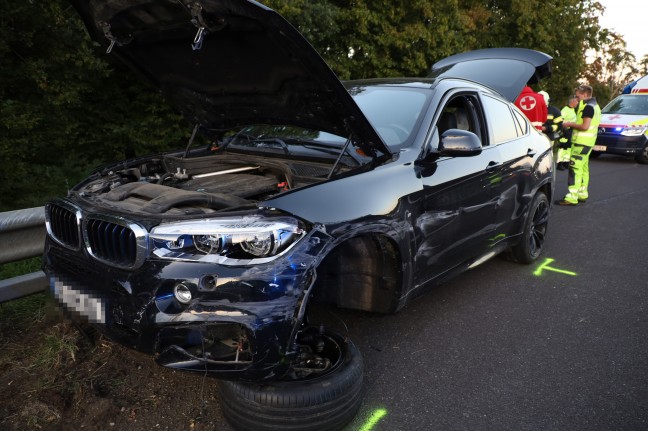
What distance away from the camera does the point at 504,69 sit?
262 inches

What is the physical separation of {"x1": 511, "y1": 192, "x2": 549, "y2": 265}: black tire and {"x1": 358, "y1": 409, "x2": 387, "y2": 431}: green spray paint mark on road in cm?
270

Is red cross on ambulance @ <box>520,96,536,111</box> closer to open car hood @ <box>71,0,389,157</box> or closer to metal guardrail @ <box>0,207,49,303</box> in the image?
open car hood @ <box>71,0,389,157</box>

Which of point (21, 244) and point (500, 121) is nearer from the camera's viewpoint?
point (21, 244)

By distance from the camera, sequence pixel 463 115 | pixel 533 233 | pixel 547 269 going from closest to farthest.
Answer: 1. pixel 463 115
2. pixel 547 269
3. pixel 533 233

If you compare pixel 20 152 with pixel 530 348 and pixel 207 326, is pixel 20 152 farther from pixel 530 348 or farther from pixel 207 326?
pixel 530 348

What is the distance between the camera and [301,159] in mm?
3246

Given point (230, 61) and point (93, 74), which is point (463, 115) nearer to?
point (230, 61)

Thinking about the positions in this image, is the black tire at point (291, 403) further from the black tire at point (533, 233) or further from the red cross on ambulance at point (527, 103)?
the red cross on ambulance at point (527, 103)

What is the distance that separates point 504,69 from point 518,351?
449 cm

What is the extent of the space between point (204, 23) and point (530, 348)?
2865 millimetres

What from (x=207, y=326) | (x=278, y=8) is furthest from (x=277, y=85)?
(x=278, y=8)

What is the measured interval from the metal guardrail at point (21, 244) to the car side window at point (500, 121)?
3.45 metres

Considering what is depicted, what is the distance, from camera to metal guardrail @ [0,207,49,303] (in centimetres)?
316

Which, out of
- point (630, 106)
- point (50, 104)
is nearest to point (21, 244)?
point (50, 104)
